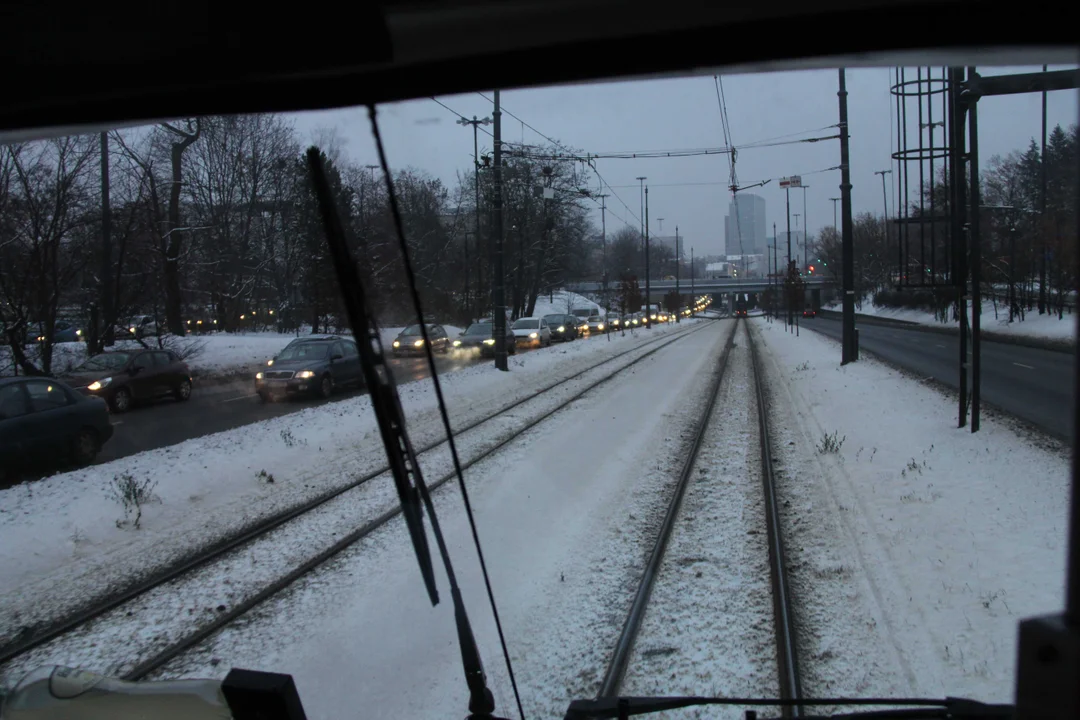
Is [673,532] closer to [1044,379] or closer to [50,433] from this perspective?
[50,433]

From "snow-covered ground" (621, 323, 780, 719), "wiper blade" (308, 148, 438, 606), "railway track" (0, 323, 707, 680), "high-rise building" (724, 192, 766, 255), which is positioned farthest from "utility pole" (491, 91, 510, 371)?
"high-rise building" (724, 192, 766, 255)

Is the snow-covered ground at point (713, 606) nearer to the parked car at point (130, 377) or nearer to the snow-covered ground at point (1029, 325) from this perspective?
the parked car at point (130, 377)

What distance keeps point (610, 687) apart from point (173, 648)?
104 inches

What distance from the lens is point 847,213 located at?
65.9ft

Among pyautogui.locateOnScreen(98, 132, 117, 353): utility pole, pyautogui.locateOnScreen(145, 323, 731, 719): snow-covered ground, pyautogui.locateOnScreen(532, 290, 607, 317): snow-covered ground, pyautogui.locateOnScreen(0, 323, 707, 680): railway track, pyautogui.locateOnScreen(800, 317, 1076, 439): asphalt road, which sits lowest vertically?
pyautogui.locateOnScreen(800, 317, 1076, 439): asphalt road

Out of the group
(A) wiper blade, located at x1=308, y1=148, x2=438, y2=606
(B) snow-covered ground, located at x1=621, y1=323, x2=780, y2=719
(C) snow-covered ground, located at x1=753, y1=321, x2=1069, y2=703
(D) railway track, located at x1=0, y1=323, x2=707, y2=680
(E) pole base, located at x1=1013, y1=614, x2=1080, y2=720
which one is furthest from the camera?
(D) railway track, located at x1=0, y1=323, x2=707, y2=680

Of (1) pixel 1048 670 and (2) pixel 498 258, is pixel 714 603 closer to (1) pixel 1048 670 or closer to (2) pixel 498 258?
(1) pixel 1048 670

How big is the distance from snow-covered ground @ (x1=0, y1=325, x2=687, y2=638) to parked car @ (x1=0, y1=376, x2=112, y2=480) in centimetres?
54

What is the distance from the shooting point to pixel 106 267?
56.6 ft

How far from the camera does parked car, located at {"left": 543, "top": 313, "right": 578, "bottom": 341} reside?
133 ft

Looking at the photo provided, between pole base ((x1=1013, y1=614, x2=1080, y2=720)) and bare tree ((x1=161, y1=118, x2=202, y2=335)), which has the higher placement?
bare tree ((x1=161, y1=118, x2=202, y2=335))

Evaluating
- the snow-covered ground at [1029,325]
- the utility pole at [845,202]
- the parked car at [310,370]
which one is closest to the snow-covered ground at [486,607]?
the parked car at [310,370]

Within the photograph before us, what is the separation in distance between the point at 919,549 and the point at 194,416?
545 inches

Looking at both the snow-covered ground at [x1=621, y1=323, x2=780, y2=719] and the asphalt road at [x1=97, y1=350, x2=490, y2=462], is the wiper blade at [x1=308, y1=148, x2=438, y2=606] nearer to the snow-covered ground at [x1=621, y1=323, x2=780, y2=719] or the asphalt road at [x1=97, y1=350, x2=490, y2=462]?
the snow-covered ground at [x1=621, y1=323, x2=780, y2=719]
